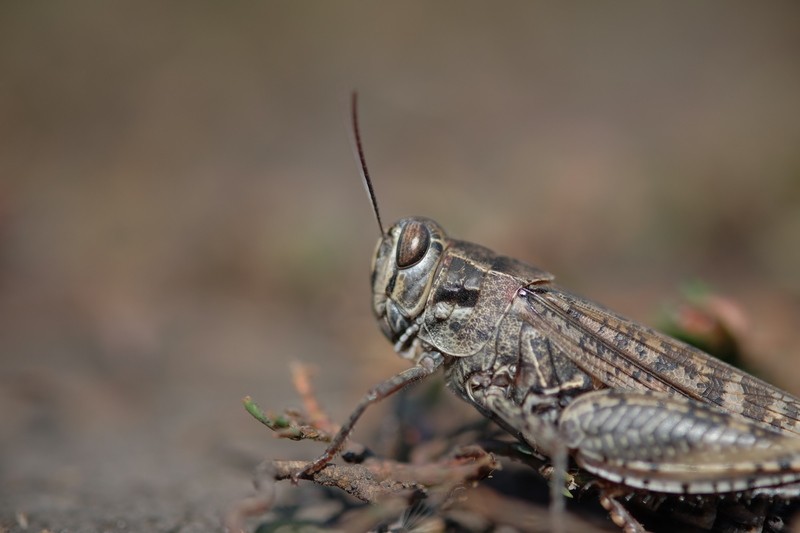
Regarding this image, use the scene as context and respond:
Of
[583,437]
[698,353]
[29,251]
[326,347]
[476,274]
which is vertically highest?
[29,251]

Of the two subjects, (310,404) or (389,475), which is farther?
(310,404)

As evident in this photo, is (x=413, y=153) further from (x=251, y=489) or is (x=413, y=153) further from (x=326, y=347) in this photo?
(x=251, y=489)

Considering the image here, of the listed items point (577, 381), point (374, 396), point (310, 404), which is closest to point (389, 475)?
point (374, 396)

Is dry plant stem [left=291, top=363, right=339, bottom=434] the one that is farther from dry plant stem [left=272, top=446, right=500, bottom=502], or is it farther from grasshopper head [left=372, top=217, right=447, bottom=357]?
grasshopper head [left=372, top=217, right=447, bottom=357]

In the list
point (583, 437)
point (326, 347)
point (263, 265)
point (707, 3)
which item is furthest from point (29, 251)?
point (707, 3)

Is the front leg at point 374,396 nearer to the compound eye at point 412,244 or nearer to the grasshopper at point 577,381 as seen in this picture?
the grasshopper at point 577,381

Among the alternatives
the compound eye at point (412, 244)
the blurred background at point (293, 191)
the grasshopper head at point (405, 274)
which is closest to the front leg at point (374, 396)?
the grasshopper head at point (405, 274)

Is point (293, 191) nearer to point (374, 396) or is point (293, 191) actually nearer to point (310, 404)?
point (310, 404)
